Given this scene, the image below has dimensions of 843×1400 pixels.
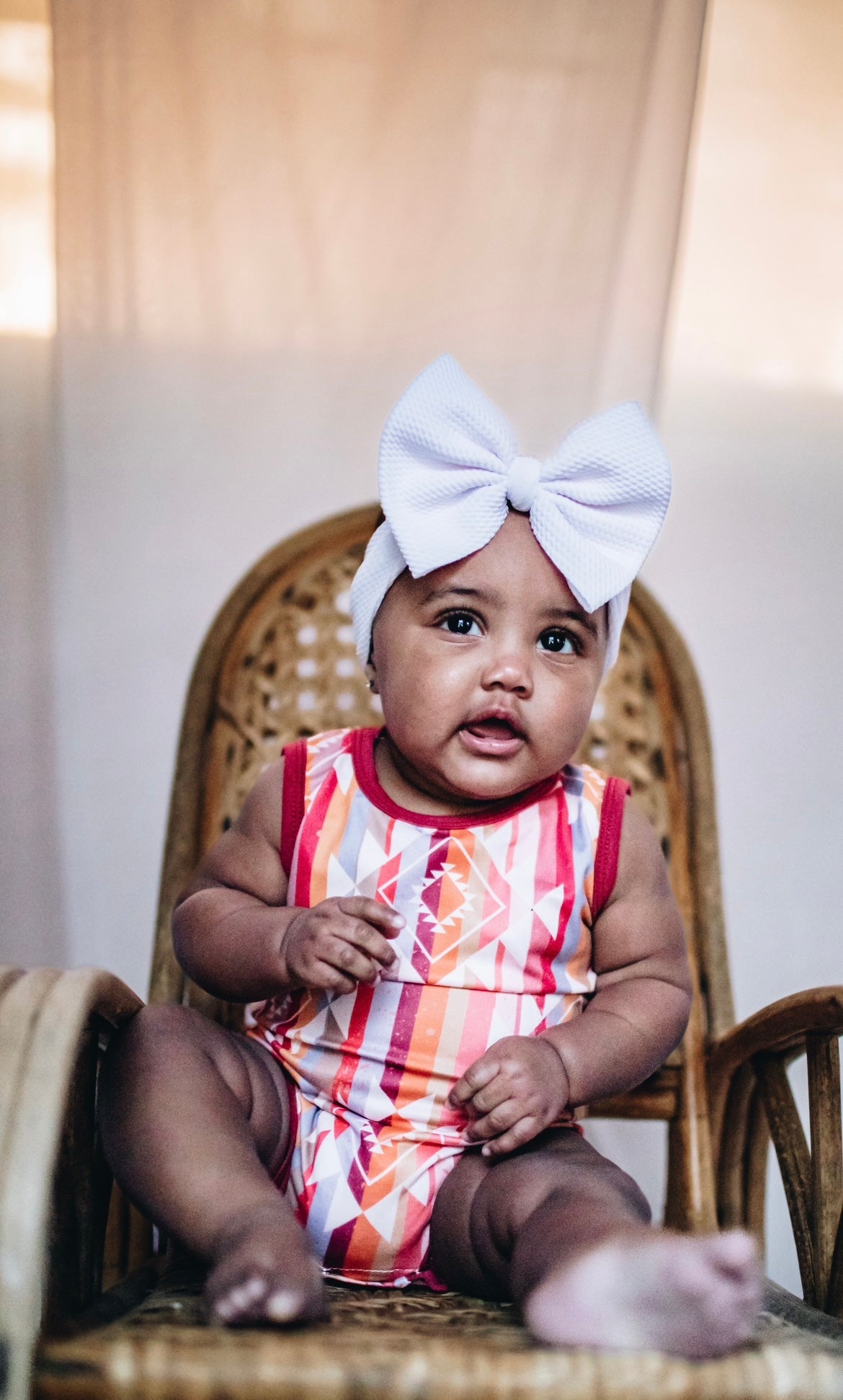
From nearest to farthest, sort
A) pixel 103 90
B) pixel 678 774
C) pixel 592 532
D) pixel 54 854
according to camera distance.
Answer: pixel 592 532 < pixel 678 774 < pixel 103 90 < pixel 54 854

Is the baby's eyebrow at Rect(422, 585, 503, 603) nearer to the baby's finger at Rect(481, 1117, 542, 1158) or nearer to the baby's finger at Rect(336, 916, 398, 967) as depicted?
the baby's finger at Rect(336, 916, 398, 967)

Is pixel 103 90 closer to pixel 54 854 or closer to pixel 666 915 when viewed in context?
pixel 54 854

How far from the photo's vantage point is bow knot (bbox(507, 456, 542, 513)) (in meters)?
0.89

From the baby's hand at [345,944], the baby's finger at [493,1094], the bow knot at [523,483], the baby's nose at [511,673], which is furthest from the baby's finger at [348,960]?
the bow knot at [523,483]

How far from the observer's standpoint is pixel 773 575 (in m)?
1.66

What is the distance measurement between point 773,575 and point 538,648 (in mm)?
860

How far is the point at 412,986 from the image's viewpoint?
896mm

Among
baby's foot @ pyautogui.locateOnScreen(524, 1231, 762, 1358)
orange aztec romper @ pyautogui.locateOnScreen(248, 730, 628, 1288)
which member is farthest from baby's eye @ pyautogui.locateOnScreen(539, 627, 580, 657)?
baby's foot @ pyautogui.locateOnScreen(524, 1231, 762, 1358)

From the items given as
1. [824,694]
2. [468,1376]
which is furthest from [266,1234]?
[824,694]

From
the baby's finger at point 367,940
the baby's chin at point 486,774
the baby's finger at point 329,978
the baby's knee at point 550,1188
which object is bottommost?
the baby's knee at point 550,1188

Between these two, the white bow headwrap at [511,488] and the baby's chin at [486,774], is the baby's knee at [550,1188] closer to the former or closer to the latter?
the baby's chin at [486,774]

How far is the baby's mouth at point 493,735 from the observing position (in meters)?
0.87

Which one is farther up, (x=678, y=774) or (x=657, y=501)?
(x=657, y=501)

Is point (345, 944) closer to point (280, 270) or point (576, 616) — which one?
point (576, 616)
